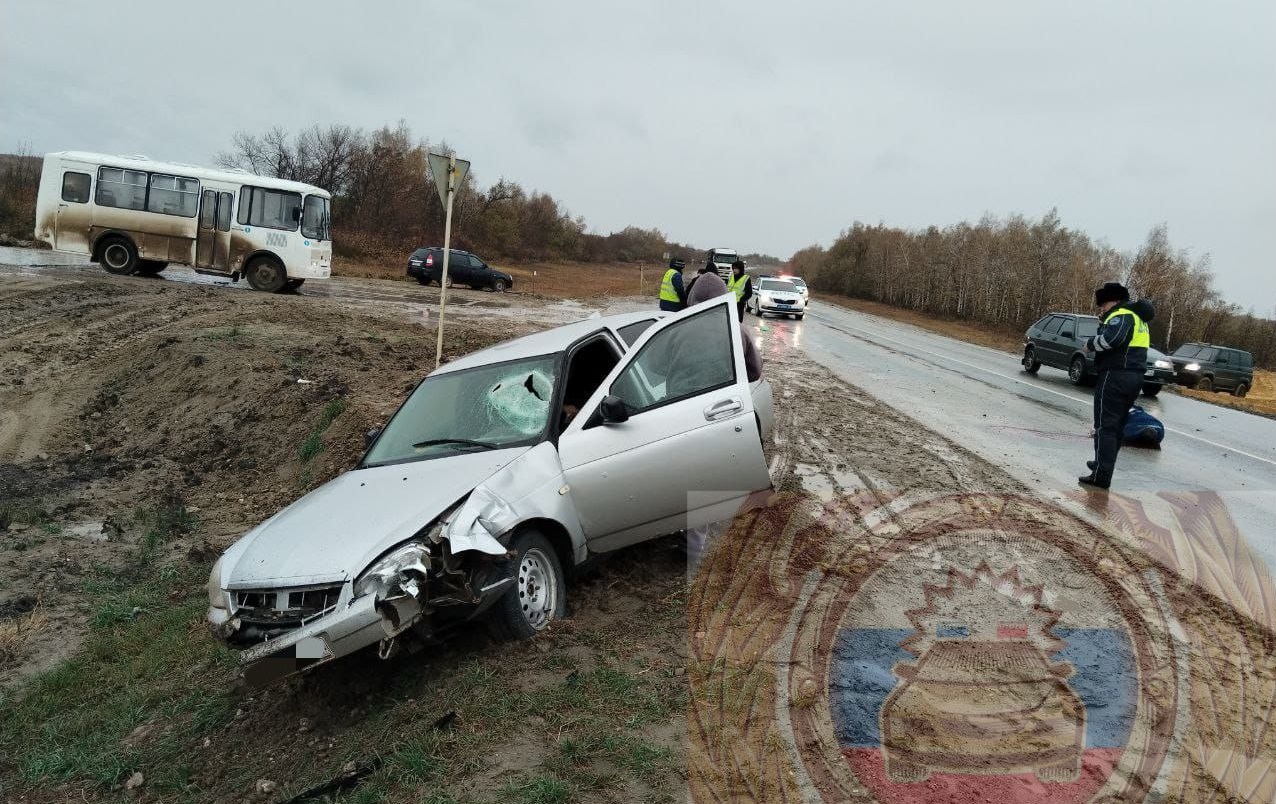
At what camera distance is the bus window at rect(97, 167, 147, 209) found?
2123 cm

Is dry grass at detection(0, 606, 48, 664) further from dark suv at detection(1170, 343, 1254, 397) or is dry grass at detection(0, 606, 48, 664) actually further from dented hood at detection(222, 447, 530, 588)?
dark suv at detection(1170, 343, 1254, 397)

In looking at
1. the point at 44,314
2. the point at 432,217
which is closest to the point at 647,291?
the point at 432,217

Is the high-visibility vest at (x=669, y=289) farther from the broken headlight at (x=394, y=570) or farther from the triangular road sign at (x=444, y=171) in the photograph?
the broken headlight at (x=394, y=570)

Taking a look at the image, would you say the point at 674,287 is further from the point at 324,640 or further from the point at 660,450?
the point at 324,640

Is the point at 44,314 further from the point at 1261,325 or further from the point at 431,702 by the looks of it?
the point at 1261,325

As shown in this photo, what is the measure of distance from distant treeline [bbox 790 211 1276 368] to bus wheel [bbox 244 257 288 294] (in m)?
36.1

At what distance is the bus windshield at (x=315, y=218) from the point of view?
22.2 m

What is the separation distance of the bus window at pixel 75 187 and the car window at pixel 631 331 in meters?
21.0

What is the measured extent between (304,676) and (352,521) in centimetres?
102

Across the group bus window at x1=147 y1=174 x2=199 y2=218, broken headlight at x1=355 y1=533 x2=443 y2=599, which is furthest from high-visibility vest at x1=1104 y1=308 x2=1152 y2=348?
bus window at x1=147 y1=174 x2=199 y2=218

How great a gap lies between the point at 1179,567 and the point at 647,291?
43.3 meters

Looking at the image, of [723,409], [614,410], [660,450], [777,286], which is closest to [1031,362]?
[777,286]

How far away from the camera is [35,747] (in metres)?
4.45

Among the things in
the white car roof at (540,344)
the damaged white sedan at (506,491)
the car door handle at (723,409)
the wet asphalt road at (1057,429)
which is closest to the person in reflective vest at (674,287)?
the wet asphalt road at (1057,429)
